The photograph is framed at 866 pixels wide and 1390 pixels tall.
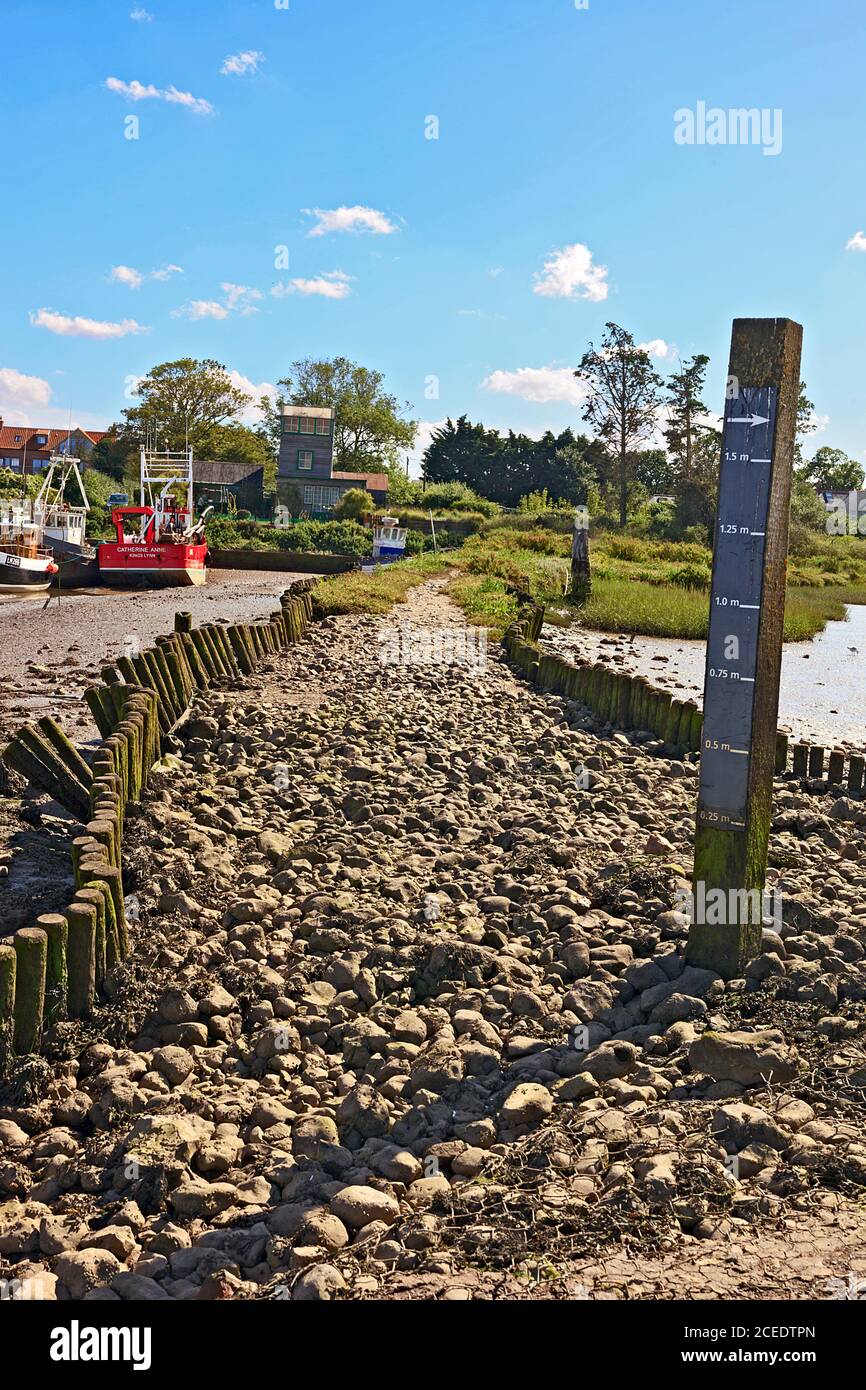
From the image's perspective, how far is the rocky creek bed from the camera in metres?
3.86

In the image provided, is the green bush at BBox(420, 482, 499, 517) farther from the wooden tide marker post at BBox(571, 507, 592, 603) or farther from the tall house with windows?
the wooden tide marker post at BBox(571, 507, 592, 603)

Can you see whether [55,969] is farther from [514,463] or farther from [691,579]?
[514,463]

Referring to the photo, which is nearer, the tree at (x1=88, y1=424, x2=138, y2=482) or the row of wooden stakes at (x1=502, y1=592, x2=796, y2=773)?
the row of wooden stakes at (x1=502, y1=592, x2=796, y2=773)

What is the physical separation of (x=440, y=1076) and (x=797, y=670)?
58.8 feet

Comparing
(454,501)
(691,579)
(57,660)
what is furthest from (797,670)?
(454,501)

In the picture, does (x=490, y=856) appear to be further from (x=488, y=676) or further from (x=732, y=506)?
(x=488, y=676)

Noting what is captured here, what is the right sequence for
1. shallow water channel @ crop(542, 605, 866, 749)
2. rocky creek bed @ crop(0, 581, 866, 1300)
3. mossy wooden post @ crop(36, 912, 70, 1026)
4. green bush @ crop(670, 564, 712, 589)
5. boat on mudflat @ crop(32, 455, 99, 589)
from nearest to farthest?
1. rocky creek bed @ crop(0, 581, 866, 1300)
2. mossy wooden post @ crop(36, 912, 70, 1026)
3. shallow water channel @ crop(542, 605, 866, 749)
4. green bush @ crop(670, 564, 712, 589)
5. boat on mudflat @ crop(32, 455, 99, 589)

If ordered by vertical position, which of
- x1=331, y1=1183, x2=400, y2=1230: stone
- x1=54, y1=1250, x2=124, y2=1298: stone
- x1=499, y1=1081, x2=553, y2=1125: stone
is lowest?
x1=54, y1=1250, x2=124, y2=1298: stone

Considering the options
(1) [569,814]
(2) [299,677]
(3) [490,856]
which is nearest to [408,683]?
(2) [299,677]

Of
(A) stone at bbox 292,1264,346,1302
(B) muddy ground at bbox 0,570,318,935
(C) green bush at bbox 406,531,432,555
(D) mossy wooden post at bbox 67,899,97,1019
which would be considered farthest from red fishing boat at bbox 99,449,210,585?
(A) stone at bbox 292,1264,346,1302

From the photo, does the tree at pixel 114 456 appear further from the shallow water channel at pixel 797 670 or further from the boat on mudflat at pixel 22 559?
the shallow water channel at pixel 797 670

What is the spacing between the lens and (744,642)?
5.91 metres
